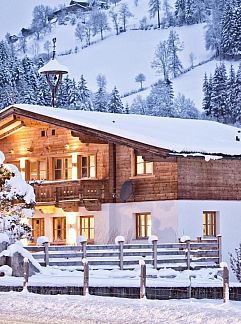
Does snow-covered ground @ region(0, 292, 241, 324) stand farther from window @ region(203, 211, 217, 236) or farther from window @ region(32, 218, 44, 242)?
window @ region(32, 218, 44, 242)

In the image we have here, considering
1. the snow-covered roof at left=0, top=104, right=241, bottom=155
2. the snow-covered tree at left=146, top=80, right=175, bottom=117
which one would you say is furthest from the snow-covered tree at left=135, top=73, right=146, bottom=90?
the snow-covered roof at left=0, top=104, right=241, bottom=155

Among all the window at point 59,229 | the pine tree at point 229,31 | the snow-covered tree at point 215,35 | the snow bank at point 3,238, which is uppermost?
the snow-covered tree at point 215,35

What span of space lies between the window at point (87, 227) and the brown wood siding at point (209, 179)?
5158 millimetres

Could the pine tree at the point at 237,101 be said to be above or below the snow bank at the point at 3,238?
above

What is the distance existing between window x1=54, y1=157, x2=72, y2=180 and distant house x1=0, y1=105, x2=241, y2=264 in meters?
0.05

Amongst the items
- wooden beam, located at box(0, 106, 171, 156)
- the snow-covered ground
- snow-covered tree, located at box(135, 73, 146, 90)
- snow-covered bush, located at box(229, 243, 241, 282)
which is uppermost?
snow-covered tree, located at box(135, 73, 146, 90)

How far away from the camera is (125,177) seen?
147 ft

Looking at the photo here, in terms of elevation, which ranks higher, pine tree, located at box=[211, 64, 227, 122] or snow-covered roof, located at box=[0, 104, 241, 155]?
pine tree, located at box=[211, 64, 227, 122]

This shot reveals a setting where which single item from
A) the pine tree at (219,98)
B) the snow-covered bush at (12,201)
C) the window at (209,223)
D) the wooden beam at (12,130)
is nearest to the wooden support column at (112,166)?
the window at (209,223)

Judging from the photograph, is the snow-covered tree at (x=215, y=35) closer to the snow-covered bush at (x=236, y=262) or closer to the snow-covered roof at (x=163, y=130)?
the snow-covered roof at (x=163, y=130)

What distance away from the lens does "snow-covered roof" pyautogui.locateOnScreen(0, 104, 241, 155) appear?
141 feet

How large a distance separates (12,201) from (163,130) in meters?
12.7

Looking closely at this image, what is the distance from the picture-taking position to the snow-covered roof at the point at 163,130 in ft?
141

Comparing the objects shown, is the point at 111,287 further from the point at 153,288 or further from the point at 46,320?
the point at 46,320
